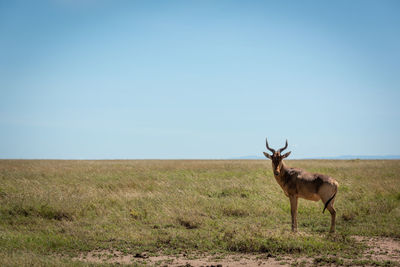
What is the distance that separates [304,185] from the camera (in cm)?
1113

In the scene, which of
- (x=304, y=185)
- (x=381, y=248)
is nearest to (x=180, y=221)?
(x=304, y=185)

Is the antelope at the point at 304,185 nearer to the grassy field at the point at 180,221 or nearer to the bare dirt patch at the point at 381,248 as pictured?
the grassy field at the point at 180,221

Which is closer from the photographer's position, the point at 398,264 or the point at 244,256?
the point at 398,264

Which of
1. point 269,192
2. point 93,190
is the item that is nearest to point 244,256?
point 269,192

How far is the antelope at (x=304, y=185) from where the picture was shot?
10.8 metres

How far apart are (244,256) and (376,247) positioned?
12.1 feet

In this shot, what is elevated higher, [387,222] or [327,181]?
[327,181]

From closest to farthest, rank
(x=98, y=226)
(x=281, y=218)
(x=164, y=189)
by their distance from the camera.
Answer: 1. (x=98, y=226)
2. (x=281, y=218)
3. (x=164, y=189)

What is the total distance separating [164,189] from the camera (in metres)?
18.8

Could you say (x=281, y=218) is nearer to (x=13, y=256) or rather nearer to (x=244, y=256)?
(x=244, y=256)

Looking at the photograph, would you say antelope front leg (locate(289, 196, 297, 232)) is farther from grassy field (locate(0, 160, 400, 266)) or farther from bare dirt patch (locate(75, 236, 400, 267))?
bare dirt patch (locate(75, 236, 400, 267))

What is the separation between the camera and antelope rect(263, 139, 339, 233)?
35.4ft

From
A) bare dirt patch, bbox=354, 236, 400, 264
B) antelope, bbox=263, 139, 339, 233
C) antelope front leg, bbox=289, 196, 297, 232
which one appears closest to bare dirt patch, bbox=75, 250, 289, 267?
bare dirt patch, bbox=354, 236, 400, 264

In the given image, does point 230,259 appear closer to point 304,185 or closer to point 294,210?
point 294,210
